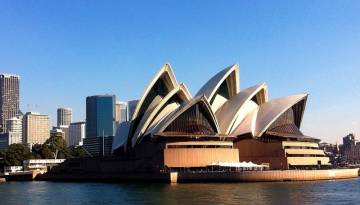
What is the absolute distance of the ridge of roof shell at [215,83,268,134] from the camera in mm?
86744

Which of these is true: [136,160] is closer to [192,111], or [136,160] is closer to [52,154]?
[192,111]

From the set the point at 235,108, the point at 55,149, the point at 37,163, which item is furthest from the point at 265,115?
the point at 55,149

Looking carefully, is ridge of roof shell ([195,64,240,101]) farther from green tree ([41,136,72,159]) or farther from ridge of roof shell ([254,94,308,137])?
green tree ([41,136,72,159])

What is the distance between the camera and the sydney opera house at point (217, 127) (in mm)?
80688

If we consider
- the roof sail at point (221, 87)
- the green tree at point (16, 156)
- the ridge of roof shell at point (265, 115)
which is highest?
the roof sail at point (221, 87)

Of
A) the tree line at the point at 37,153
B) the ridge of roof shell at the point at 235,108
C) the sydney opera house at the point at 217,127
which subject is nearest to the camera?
the sydney opera house at the point at 217,127

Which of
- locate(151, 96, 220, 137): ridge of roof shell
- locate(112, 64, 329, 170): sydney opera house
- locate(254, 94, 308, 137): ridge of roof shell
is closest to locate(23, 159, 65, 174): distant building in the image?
locate(112, 64, 329, 170): sydney opera house

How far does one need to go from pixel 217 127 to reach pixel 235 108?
5751 mm

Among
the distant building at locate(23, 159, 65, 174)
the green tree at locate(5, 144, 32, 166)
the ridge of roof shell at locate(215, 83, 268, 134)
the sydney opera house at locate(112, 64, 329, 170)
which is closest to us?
the sydney opera house at locate(112, 64, 329, 170)

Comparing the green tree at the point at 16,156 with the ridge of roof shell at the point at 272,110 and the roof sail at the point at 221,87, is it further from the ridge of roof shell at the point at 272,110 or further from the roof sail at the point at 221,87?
the ridge of roof shell at the point at 272,110

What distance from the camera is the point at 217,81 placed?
286 feet

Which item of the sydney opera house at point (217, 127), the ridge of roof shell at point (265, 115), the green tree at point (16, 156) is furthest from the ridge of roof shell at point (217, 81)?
the green tree at point (16, 156)

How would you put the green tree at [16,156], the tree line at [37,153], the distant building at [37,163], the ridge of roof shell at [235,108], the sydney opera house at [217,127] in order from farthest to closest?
1. the tree line at [37,153]
2. the green tree at [16,156]
3. the distant building at [37,163]
4. the ridge of roof shell at [235,108]
5. the sydney opera house at [217,127]

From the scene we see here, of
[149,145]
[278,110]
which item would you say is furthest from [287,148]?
[149,145]
